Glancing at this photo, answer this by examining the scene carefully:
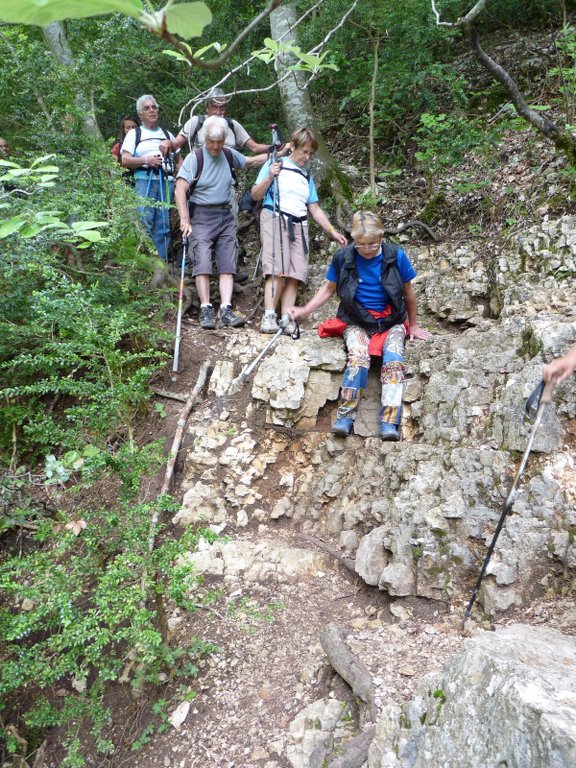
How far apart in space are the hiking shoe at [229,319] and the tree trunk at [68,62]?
8.13 feet

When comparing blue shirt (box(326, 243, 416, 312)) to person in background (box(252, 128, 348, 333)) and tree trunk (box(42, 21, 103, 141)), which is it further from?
tree trunk (box(42, 21, 103, 141))

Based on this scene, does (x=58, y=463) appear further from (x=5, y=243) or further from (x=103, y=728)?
(x=5, y=243)

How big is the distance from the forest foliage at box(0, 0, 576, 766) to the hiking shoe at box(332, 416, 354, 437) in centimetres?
157

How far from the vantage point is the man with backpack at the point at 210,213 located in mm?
6180

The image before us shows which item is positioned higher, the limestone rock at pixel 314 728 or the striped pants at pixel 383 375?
the striped pants at pixel 383 375

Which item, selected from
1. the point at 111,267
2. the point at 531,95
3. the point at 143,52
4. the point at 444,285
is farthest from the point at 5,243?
the point at 531,95

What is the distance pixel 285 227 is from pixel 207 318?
1.33m

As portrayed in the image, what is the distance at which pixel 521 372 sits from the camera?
416cm

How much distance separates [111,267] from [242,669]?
14.8 ft

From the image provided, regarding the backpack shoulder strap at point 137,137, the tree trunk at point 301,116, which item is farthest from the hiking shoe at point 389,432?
the backpack shoulder strap at point 137,137

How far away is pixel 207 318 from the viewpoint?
6203 mm

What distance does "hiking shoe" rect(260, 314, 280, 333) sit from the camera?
592cm

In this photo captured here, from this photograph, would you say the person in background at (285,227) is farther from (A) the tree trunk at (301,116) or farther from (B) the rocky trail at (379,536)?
(A) the tree trunk at (301,116)

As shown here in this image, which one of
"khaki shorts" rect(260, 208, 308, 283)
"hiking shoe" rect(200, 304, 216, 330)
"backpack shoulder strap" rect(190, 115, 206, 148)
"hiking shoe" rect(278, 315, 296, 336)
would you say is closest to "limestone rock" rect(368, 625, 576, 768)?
"hiking shoe" rect(278, 315, 296, 336)
